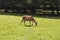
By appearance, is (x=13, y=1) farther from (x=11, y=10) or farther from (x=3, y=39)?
(x=3, y=39)

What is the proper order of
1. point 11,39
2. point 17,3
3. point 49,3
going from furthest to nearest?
point 17,3, point 49,3, point 11,39

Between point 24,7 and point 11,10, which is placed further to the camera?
Result: point 11,10

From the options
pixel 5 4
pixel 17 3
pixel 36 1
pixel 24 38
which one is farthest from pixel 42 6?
pixel 24 38

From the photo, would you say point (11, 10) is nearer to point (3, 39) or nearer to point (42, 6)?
point (42, 6)

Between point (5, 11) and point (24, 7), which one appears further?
point (5, 11)

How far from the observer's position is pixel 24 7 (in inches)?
987

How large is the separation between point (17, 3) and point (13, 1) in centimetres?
57

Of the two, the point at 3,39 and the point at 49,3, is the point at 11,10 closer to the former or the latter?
the point at 49,3

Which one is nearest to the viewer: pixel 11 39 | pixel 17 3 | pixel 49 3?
pixel 11 39

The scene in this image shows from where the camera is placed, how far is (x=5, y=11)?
89.0 ft

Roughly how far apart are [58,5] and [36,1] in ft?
8.27

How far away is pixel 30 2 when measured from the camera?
2475 cm

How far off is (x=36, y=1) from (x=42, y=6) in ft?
3.03

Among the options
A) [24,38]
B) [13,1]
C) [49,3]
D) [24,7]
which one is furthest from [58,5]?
[24,38]
